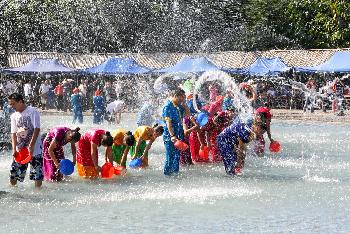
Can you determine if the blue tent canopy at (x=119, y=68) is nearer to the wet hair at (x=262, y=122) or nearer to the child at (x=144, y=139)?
the wet hair at (x=262, y=122)

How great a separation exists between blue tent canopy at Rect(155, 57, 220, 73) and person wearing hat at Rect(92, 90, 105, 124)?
9222mm

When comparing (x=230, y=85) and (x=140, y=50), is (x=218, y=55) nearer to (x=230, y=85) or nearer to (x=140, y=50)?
(x=140, y=50)

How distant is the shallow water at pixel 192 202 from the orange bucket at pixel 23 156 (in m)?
0.51


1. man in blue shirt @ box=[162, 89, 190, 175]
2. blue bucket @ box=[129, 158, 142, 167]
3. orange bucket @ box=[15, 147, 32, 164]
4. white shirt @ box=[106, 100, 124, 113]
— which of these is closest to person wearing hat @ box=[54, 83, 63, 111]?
white shirt @ box=[106, 100, 124, 113]

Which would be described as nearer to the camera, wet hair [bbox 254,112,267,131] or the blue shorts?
the blue shorts

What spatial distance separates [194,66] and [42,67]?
750 centimetres

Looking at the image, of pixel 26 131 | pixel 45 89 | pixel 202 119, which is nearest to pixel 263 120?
pixel 202 119

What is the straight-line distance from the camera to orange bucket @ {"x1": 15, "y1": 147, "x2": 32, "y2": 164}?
1132 centimetres

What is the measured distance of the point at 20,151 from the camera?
1136cm

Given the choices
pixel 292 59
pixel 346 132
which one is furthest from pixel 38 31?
pixel 346 132

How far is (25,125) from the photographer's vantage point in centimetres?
1150

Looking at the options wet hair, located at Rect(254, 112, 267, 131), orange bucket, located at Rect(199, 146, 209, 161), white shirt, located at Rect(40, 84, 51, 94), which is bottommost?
orange bucket, located at Rect(199, 146, 209, 161)

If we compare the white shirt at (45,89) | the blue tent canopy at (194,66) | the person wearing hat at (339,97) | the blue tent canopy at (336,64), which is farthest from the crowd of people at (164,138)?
the white shirt at (45,89)

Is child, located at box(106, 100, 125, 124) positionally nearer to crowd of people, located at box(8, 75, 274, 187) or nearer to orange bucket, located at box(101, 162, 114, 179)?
crowd of people, located at box(8, 75, 274, 187)
